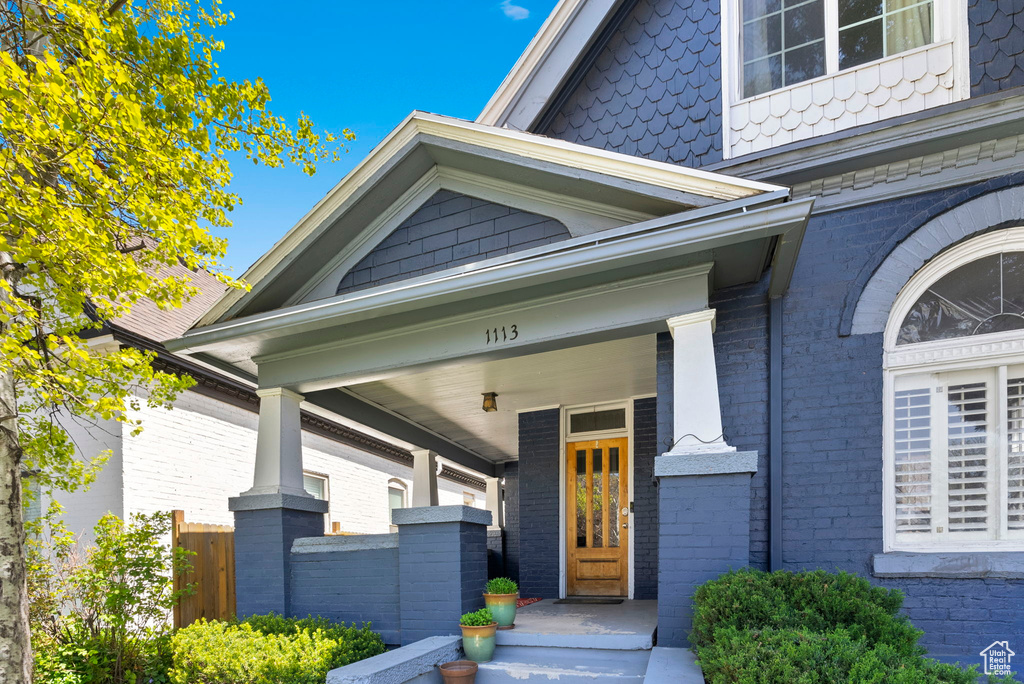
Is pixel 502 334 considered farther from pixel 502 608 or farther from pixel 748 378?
pixel 502 608

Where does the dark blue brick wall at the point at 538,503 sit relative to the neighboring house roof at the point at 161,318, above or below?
below

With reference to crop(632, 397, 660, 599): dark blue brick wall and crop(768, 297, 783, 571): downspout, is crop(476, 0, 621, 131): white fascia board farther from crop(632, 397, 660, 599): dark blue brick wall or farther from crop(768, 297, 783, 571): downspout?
crop(632, 397, 660, 599): dark blue brick wall

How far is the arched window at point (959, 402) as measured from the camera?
5.56 meters

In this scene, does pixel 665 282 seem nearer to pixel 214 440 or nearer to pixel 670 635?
pixel 670 635

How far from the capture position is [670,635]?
555 centimetres

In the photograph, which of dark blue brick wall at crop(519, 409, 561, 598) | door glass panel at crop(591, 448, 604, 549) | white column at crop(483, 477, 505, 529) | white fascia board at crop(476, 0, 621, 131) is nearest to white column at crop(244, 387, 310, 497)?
dark blue brick wall at crop(519, 409, 561, 598)

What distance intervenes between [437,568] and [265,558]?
2055mm

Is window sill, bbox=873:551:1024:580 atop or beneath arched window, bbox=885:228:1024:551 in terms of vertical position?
beneath

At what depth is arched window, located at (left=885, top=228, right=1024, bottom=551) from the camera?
219 inches

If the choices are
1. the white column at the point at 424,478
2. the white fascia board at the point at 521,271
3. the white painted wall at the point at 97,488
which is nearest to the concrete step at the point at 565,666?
the white fascia board at the point at 521,271

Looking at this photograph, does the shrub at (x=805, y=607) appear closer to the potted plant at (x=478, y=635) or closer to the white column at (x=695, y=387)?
the white column at (x=695, y=387)

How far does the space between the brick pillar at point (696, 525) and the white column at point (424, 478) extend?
6.49 m

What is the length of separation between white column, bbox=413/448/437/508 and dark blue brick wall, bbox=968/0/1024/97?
8.57 m

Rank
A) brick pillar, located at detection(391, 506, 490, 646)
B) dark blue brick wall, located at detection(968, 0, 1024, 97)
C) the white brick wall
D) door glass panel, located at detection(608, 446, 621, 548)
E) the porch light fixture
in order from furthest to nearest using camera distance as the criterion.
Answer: door glass panel, located at detection(608, 446, 621, 548)
the porch light fixture
the white brick wall
brick pillar, located at detection(391, 506, 490, 646)
dark blue brick wall, located at detection(968, 0, 1024, 97)
